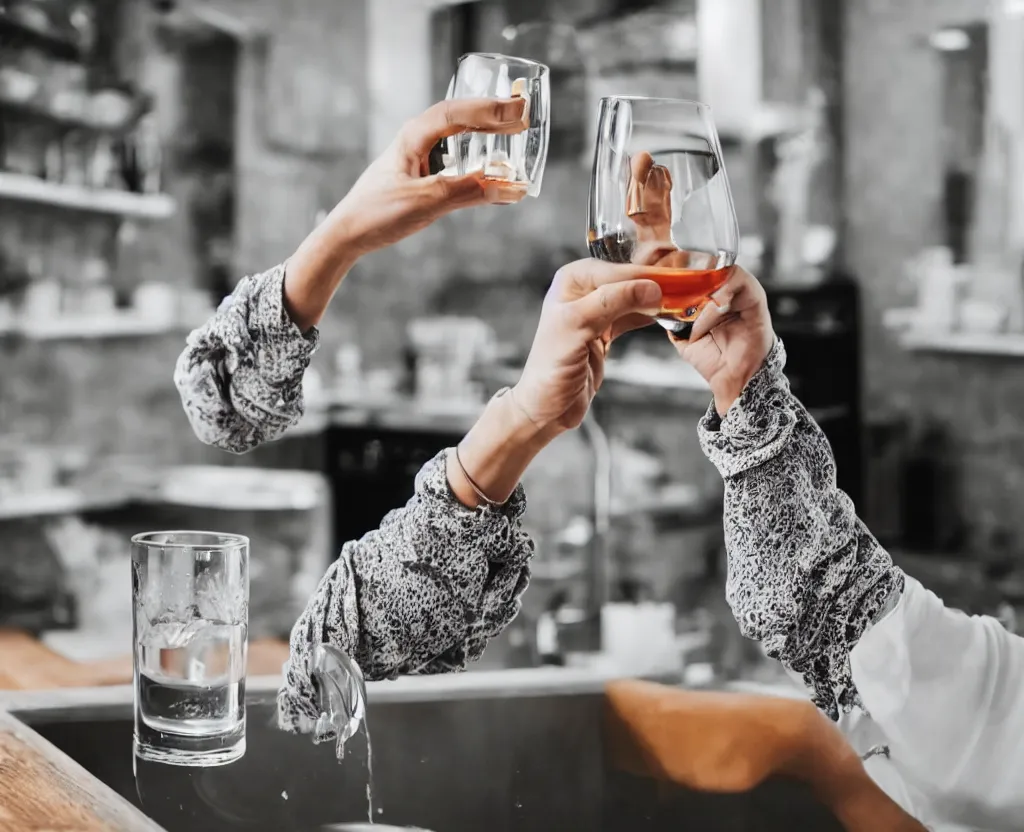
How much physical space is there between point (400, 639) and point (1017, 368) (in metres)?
2.72

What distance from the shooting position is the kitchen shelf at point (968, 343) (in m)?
3.12

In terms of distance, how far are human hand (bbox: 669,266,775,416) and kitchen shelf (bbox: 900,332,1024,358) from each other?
96.4 inches

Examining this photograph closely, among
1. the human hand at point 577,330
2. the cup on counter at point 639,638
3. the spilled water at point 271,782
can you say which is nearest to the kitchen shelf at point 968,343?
the cup on counter at point 639,638

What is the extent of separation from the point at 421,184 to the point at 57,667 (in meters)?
0.74

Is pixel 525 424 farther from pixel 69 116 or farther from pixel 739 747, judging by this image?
pixel 69 116

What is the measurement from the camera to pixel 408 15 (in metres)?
4.94

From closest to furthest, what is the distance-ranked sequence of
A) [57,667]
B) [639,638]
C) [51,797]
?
[51,797]
[57,667]
[639,638]

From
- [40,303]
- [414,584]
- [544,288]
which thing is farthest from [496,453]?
[544,288]

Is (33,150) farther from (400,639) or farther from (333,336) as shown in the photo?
(400,639)

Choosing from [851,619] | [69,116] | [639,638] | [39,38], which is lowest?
[639,638]

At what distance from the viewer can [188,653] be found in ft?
2.83

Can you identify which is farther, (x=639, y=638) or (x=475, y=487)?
(x=639, y=638)

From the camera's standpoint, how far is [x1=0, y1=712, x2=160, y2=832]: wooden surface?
2.35 ft

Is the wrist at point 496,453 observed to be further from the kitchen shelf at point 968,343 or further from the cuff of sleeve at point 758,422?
the kitchen shelf at point 968,343
